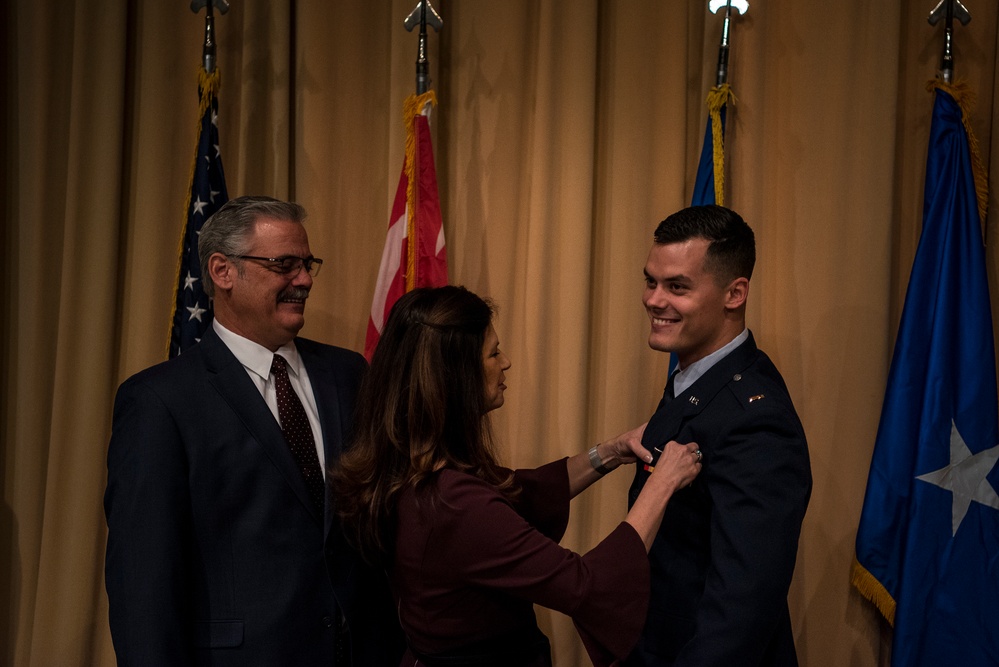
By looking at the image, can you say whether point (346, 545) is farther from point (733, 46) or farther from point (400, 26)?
Result: point (733, 46)

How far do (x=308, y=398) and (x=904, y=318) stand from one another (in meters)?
1.84

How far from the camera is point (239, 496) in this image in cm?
206

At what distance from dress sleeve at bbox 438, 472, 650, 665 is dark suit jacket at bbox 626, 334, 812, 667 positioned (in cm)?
14

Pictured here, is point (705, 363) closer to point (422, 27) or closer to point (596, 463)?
point (596, 463)

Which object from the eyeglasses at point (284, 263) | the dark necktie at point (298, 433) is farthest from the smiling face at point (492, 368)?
the eyeglasses at point (284, 263)

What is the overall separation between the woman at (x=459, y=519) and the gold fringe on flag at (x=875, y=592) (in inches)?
49.9

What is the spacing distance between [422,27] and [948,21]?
5.35ft

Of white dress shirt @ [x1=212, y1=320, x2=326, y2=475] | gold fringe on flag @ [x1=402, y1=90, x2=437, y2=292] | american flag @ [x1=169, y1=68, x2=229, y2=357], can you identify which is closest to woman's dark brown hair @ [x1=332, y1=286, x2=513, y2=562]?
white dress shirt @ [x1=212, y1=320, x2=326, y2=475]

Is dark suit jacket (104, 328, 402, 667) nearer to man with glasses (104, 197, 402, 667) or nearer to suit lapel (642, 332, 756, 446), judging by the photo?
man with glasses (104, 197, 402, 667)

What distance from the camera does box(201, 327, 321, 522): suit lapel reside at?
2.10m

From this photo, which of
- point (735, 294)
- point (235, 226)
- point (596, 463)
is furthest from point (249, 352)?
point (735, 294)

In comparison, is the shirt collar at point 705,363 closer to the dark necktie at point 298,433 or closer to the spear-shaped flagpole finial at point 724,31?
the dark necktie at point 298,433

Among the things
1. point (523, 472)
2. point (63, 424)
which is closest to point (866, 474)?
point (523, 472)

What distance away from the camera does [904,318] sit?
9.40 feet
